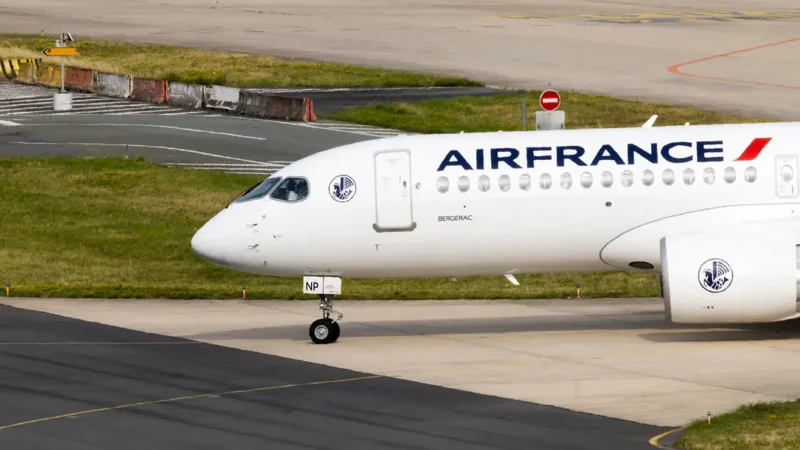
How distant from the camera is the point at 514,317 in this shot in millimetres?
38625

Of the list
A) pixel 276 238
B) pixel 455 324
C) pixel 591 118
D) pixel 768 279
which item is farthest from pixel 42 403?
pixel 591 118

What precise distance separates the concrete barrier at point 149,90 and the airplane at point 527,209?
1588 inches

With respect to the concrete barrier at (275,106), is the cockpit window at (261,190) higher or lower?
lower

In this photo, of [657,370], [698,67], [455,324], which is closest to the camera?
[657,370]

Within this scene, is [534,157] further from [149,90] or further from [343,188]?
[149,90]

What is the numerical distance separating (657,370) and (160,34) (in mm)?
66222

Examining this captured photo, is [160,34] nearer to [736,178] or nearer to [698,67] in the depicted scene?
[698,67]

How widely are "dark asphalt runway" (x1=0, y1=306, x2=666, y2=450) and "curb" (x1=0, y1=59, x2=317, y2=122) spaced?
114ft

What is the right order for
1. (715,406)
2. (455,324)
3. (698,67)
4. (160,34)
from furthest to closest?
(160,34) → (698,67) → (455,324) → (715,406)

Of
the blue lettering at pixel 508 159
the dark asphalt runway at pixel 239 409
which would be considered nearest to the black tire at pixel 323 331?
the dark asphalt runway at pixel 239 409

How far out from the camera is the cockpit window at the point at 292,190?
114 feet

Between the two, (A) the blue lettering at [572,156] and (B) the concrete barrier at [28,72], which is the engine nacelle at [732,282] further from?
(B) the concrete barrier at [28,72]

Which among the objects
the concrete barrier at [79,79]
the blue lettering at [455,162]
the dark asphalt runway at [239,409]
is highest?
the concrete barrier at [79,79]

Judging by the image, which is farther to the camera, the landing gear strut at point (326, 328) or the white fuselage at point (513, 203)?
the landing gear strut at point (326, 328)
